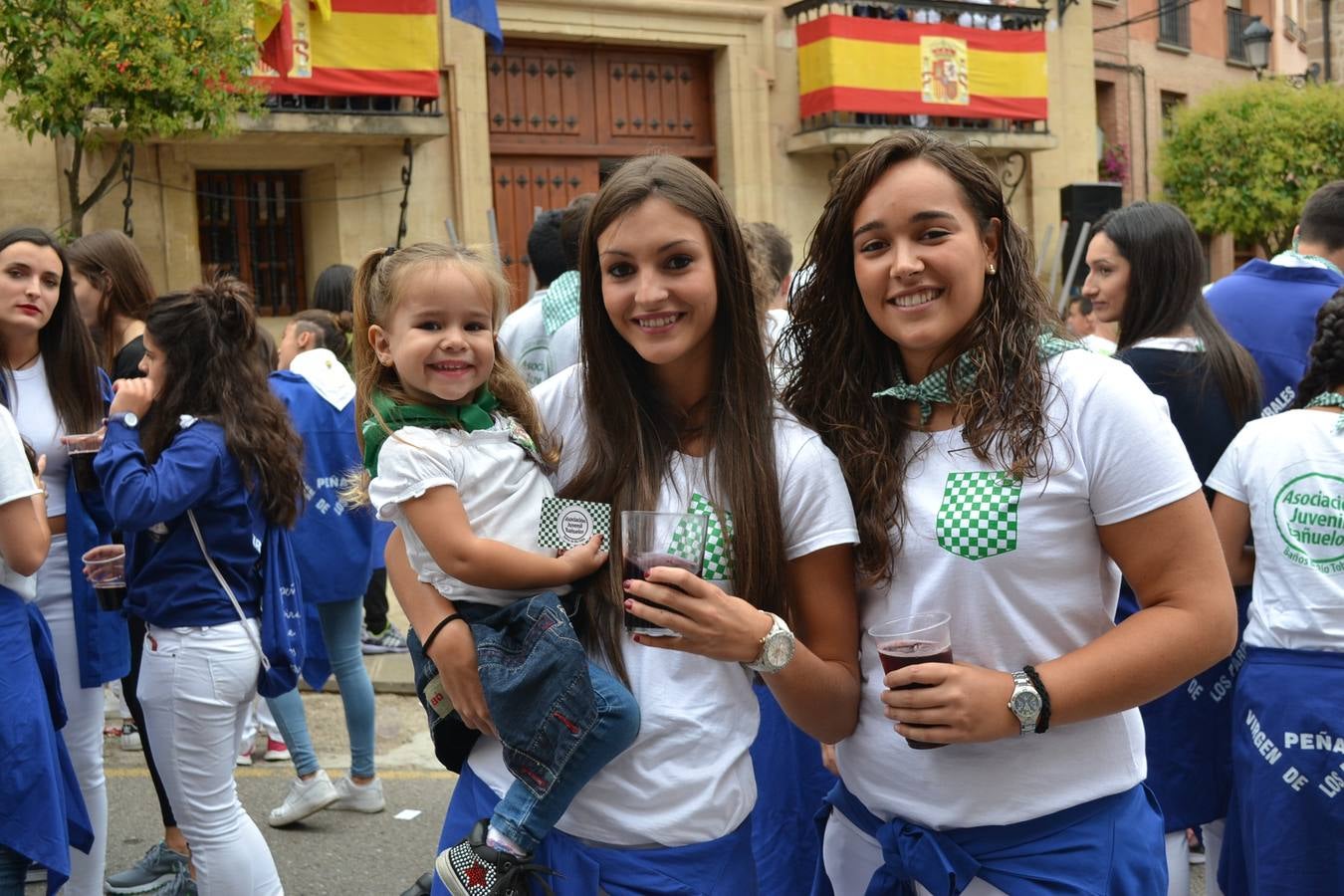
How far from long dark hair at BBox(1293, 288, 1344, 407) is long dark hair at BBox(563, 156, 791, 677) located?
6.26ft

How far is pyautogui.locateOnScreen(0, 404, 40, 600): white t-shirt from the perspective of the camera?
3523mm

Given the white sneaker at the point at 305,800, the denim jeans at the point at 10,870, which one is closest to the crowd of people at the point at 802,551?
the denim jeans at the point at 10,870

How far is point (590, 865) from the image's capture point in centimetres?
223

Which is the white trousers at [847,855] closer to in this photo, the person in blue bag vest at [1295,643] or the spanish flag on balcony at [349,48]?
the person in blue bag vest at [1295,643]

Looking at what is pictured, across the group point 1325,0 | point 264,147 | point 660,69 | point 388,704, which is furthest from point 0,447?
point 1325,0

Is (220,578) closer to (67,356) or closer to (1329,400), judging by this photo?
(67,356)

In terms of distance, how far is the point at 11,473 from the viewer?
355cm

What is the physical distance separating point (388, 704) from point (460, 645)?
5.35 m

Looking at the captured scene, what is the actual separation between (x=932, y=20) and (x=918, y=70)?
0.90 metres

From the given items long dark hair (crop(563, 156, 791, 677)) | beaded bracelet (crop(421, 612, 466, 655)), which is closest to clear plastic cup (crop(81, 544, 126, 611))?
beaded bracelet (crop(421, 612, 466, 655))

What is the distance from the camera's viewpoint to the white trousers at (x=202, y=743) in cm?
404

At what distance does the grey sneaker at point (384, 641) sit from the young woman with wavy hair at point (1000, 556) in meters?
A: 6.25

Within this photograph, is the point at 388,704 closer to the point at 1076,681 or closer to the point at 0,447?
the point at 0,447

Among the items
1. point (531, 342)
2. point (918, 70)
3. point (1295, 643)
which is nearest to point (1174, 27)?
point (918, 70)
